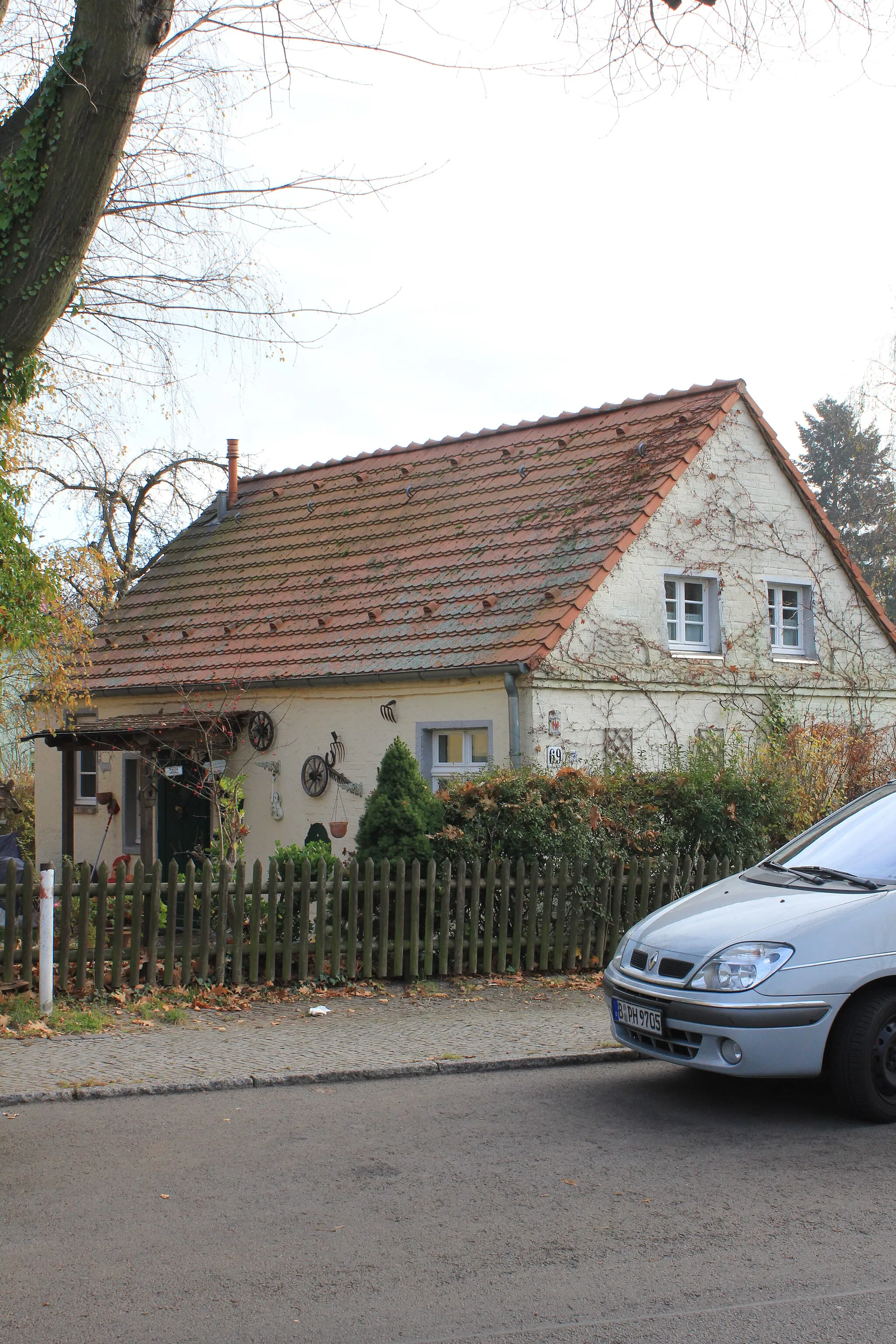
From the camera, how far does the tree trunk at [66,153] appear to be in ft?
25.5

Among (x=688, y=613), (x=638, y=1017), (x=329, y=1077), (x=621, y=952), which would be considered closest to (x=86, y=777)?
(x=688, y=613)

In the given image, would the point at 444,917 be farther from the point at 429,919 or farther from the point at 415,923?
the point at 415,923

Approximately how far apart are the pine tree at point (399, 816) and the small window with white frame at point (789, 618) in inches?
312

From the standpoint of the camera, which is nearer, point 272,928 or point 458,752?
point 272,928

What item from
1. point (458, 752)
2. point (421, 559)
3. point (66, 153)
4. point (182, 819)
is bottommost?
point (182, 819)

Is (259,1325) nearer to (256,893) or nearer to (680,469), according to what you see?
(256,893)

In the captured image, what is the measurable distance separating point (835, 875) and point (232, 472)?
61.5ft

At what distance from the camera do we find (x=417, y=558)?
18219 millimetres

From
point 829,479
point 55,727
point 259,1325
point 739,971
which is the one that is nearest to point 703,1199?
point 739,971

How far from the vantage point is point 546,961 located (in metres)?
12.0

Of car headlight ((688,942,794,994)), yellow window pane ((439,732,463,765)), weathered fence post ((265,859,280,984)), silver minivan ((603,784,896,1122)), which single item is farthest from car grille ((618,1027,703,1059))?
yellow window pane ((439,732,463,765))

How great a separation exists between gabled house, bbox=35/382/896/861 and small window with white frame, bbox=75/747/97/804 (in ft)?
0.21

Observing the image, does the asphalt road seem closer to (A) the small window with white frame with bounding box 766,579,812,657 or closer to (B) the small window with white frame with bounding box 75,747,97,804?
(A) the small window with white frame with bounding box 766,579,812,657

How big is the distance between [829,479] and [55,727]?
144ft
